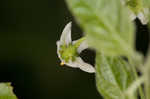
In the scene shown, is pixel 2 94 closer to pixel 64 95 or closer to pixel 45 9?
pixel 64 95

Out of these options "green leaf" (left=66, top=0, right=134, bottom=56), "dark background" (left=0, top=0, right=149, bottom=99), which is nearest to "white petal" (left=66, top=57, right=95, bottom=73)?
"green leaf" (left=66, top=0, right=134, bottom=56)

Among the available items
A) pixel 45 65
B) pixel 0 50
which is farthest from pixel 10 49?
pixel 45 65

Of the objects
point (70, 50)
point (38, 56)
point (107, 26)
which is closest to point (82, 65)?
point (70, 50)

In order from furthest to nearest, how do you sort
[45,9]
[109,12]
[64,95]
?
[45,9] → [64,95] → [109,12]

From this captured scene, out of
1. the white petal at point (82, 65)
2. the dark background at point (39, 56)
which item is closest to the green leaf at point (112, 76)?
the white petal at point (82, 65)

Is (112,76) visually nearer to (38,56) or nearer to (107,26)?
(107,26)
